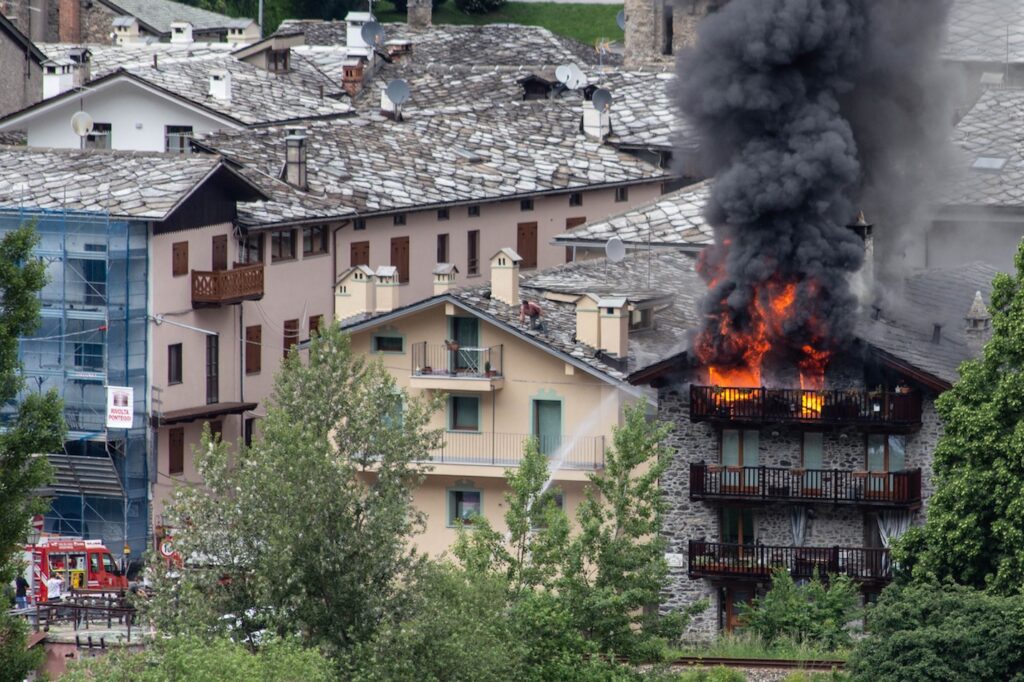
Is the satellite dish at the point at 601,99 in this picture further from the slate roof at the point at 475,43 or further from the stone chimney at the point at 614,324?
the stone chimney at the point at 614,324

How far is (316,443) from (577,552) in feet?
30.0

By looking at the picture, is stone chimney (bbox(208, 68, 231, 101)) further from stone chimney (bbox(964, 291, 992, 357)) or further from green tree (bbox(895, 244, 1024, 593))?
green tree (bbox(895, 244, 1024, 593))

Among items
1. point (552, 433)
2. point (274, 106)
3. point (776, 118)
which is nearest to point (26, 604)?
point (552, 433)

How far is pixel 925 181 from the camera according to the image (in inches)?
3401

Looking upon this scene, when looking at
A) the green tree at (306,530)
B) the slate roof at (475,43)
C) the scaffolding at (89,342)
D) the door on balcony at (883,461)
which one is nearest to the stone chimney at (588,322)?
the door on balcony at (883,461)

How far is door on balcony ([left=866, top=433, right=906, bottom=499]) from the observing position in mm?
77250

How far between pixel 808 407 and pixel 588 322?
672 cm

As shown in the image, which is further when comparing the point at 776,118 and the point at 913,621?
the point at 776,118

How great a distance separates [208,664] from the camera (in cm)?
5800

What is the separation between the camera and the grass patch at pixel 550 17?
16612cm

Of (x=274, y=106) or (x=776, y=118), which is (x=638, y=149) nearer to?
(x=274, y=106)

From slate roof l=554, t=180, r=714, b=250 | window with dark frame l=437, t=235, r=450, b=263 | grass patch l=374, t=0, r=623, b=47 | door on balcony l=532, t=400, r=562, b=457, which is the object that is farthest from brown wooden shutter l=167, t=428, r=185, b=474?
grass patch l=374, t=0, r=623, b=47

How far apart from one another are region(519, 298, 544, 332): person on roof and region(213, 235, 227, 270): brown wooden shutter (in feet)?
38.0

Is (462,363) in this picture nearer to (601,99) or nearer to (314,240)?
(314,240)
